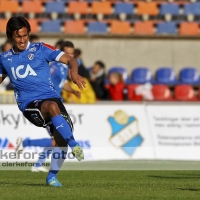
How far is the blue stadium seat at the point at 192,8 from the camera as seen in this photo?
21609 mm

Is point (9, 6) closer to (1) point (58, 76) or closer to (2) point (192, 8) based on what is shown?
(2) point (192, 8)

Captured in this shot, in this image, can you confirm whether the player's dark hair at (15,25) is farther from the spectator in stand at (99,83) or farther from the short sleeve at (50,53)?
the spectator in stand at (99,83)

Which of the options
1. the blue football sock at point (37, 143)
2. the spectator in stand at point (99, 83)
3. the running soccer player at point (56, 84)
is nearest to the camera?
the running soccer player at point (56, 84)

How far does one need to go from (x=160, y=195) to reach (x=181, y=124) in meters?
7.36

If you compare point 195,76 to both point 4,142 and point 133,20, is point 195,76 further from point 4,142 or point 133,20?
point 4,142

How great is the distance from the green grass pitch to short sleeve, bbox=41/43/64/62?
5.15 ft

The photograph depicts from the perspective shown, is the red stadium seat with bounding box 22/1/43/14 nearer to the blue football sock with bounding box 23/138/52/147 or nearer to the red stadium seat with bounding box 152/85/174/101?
the red stadium seat with bounding box 152/85/174/101

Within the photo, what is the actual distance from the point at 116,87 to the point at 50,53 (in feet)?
29.1

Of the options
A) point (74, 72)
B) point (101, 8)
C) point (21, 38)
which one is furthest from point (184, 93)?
point (74, 72)

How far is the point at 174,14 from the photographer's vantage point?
2167cm

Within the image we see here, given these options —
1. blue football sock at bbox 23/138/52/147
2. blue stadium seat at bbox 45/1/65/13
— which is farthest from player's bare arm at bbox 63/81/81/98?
blue stadium seat at bbox 45/1/65/13

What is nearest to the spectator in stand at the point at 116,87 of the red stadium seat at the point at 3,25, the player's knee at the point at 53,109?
the red stadium seat at the point at 3,25

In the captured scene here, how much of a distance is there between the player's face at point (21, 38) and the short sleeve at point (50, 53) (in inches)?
9.7

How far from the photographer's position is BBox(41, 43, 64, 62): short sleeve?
864cm
